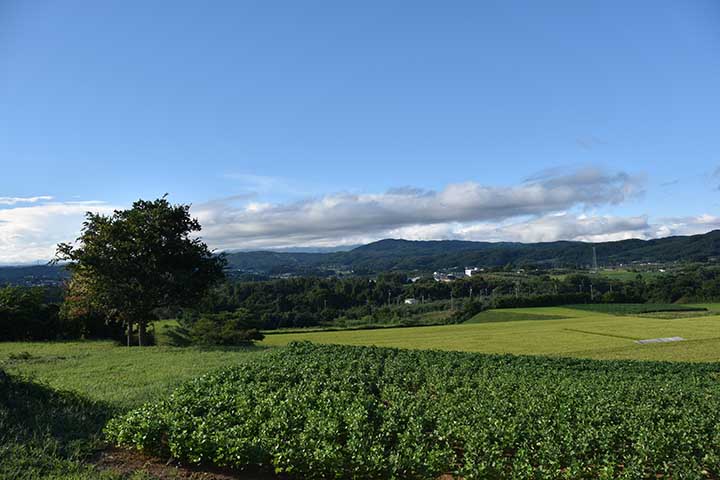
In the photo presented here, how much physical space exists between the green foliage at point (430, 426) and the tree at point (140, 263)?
1364 centimetres

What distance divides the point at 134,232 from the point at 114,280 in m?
2.86

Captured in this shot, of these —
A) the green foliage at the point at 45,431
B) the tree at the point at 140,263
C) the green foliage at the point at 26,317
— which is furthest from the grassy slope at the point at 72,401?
the green foliage at the point at 26,317

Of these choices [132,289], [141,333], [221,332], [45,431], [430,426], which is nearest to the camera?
[45,431]

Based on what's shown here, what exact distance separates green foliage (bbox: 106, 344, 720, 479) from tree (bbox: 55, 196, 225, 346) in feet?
44.7

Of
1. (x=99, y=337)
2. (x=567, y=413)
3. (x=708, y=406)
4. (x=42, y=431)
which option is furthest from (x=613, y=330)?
(x=42, y=431)

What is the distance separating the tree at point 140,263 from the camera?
86.7ft

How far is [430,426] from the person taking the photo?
10.5 meters

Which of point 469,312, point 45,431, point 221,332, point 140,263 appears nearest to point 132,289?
point 140,263

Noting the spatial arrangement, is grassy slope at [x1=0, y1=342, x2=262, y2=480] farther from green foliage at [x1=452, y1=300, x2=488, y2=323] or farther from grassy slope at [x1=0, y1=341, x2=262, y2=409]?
green foliage at [x1=452, y1=300, x2=488, y2=323]

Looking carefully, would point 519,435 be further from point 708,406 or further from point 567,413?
point 708,406

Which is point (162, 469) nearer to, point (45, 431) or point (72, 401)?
point (45, 431)

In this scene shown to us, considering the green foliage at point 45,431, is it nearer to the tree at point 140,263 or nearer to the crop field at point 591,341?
the tree at point 140,263

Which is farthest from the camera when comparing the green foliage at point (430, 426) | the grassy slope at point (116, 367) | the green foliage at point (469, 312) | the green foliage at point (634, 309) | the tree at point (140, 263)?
the green foliage at point (469, 312)

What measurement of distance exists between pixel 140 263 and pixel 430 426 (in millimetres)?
21848
